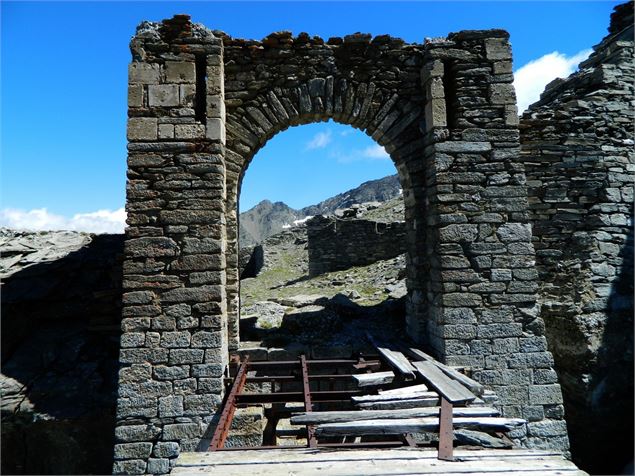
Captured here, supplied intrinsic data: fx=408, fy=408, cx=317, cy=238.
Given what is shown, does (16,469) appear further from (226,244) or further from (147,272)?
(226,244)

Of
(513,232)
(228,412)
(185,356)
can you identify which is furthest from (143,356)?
(513,232)

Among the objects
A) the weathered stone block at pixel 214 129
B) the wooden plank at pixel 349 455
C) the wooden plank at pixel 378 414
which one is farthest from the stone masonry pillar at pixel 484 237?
the weathered stone block at pixel 214 129

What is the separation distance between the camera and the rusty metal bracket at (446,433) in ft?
9.24

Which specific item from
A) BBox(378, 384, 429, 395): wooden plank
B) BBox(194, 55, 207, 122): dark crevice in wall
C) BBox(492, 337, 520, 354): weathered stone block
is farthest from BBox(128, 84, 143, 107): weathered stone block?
BBox(492, 337, 520, 354): weathered stone block

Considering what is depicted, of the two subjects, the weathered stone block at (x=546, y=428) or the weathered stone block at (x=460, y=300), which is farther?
the weathered stone block at (x=460, y=300)

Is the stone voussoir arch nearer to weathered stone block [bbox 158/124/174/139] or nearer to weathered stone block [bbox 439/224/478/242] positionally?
weathered stone block [bbox 158/124/174/139]

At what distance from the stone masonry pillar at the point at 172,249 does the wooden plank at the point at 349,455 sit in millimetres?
1865

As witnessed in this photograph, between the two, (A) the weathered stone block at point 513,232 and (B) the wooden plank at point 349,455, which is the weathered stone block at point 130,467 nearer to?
(B) the wooden plank at point 349,455

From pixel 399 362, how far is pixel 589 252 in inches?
177

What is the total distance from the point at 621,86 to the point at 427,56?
4.37 m

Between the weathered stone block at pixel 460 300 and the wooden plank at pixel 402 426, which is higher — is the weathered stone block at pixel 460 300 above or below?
above

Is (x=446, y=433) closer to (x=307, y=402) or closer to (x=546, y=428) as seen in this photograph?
(x=307, y=402)

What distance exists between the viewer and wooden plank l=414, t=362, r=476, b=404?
12.2 ft

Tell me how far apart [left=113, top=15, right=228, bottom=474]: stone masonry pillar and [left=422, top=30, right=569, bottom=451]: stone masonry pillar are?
2795mm
